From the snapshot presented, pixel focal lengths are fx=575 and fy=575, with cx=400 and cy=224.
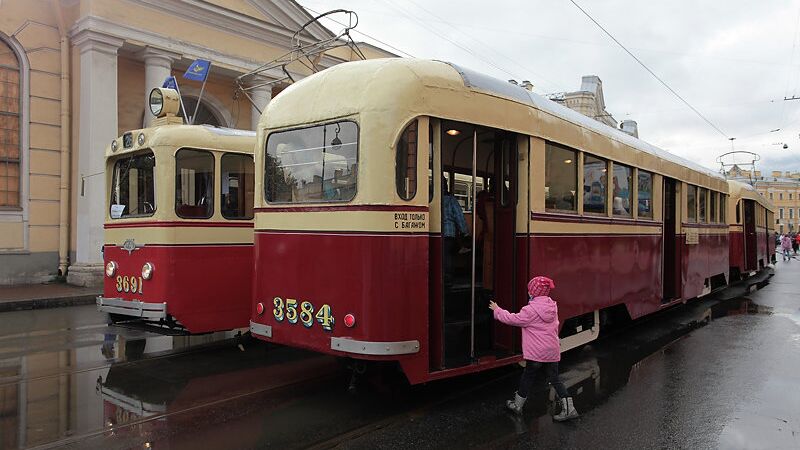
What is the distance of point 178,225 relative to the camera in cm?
709

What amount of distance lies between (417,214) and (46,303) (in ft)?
34.2

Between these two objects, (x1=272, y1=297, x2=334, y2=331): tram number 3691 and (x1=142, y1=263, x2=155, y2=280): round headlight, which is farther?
(x1=142, y1=263, x2=155, y2=280): round headlight

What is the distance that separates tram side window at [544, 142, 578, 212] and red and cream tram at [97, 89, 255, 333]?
390cm

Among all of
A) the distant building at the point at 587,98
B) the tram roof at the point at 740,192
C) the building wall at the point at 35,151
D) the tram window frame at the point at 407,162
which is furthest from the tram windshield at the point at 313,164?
the distant building at the point at 587,98

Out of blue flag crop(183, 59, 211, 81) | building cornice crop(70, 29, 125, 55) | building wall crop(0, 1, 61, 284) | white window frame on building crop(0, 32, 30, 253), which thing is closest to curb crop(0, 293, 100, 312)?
building wall crop(0, 1, 61, 284)

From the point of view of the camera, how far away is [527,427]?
505 cm

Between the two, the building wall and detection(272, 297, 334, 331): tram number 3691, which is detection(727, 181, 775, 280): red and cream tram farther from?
the building wall

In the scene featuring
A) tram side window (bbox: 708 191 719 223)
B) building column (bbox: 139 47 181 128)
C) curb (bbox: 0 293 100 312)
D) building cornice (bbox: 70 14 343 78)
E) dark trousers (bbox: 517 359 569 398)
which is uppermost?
building cornice (bbox: 70 14 343 78)

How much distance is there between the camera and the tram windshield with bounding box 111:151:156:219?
7305 mm

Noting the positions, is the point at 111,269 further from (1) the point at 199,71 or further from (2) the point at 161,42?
(2) the point at 161,42

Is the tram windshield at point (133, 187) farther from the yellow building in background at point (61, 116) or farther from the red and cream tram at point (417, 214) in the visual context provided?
the yellow building in background at point (61, 116)

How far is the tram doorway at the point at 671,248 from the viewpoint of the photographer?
Result: 10414 millimetres

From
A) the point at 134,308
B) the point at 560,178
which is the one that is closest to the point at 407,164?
the point at 560,178

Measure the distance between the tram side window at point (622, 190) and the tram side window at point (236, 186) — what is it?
487cm
